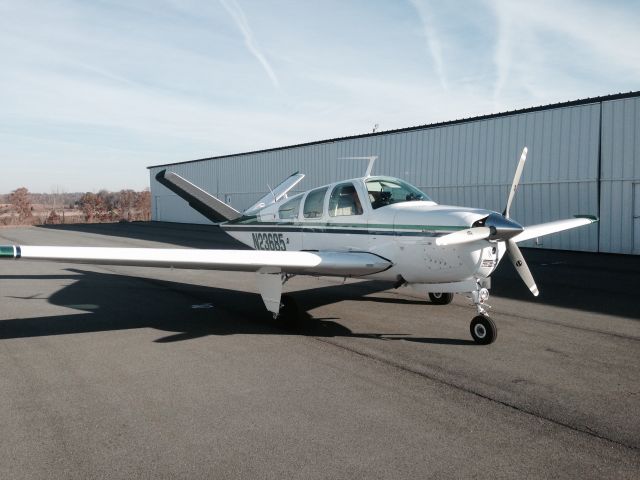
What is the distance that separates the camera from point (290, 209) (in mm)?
9172

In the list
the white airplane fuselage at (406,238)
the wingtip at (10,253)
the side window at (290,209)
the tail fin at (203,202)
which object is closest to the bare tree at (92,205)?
the tail fin at (203,202)

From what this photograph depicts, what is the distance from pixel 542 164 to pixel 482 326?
14.9 m

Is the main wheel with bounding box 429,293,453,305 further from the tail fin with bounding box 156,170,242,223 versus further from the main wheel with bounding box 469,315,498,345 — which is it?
the tail fin with bounding box 156,170,242,223

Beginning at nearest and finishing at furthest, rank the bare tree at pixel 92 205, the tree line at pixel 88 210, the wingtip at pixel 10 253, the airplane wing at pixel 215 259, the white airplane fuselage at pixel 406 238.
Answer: the wingtip at pixel 10 253 → the airplane wing at pixel 215 259 → the white airplane fuselage at pixel 406 238 → the tree line at pixel 88 210 → the bare tree at pixel 92 205

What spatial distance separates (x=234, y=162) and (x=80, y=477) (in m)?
37.7

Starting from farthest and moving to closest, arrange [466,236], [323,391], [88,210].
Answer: [88,210] < [466,236] < [323,391]

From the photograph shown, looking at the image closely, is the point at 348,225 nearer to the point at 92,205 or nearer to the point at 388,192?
the point at 388,192

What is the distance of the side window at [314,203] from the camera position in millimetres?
8453

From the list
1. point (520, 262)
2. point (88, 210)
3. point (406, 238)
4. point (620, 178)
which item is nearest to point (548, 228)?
point (520, 262)

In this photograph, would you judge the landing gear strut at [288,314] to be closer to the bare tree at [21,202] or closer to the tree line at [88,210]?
the tree line at [88,210]

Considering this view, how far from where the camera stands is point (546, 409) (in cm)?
447

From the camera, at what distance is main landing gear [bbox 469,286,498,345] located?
649 cm

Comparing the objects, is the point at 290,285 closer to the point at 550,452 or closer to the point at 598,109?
the point at 550,452

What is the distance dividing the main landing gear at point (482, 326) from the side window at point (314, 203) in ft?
9.98
